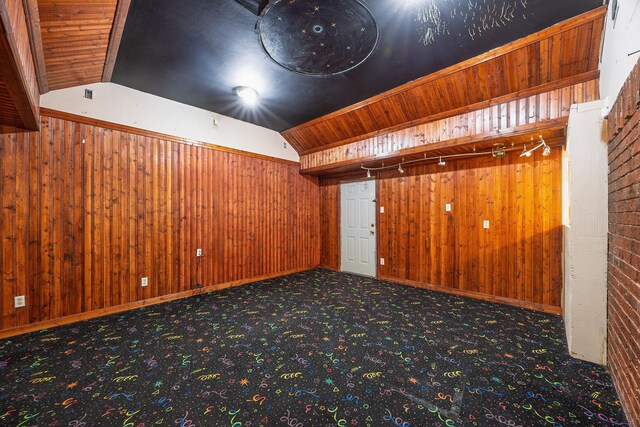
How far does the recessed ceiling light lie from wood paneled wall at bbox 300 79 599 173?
189 cm

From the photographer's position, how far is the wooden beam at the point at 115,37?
210 centimetres

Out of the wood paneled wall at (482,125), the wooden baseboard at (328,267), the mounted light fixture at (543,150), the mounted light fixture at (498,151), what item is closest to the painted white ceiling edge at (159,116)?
the wood paneled wall at (482,125)

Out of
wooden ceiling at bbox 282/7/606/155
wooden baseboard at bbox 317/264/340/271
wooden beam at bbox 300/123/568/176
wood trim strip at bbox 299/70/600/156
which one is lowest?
wooden baseboard at bbox 317/264/340/271

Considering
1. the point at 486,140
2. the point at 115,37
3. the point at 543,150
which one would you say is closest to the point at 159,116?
the point at 115,37

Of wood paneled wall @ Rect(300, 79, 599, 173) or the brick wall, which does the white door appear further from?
→ the brick wall

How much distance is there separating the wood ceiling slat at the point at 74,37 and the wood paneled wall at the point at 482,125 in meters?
3.58

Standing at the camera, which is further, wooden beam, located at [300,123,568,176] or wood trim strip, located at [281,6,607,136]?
wooden beam, located at [300,123,568,176]

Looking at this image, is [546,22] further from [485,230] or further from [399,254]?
[399,254]

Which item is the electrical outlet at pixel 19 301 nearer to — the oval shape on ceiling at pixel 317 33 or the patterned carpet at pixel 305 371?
the patterned carpet at pixel 305 371

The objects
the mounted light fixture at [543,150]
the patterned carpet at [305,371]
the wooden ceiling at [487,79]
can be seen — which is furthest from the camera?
the mounted light fixture at [543,150]

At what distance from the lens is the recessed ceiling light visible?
3.58 meters

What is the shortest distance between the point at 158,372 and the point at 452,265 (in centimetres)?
417

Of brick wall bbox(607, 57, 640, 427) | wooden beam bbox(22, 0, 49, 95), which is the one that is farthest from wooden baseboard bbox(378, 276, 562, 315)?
wooden beam bbox(22, 0, 49, 95)

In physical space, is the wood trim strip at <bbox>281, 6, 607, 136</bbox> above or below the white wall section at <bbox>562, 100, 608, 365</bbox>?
above
